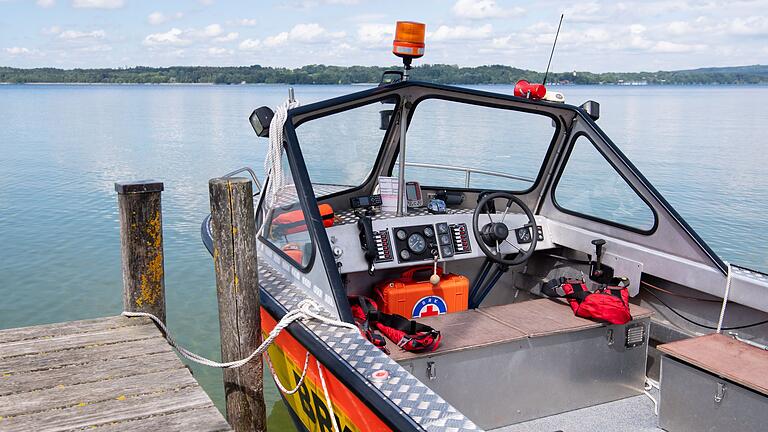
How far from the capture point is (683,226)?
149 inches

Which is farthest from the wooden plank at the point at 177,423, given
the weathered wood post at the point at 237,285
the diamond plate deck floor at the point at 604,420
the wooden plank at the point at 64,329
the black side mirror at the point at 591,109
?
the black side mirror at the point at 591,109

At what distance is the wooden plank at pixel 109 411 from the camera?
2.61 metres

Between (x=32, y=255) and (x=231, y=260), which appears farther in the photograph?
(x=32, y=255)

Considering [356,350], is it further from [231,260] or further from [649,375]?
[649,375]

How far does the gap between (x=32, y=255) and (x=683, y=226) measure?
29.6 feet

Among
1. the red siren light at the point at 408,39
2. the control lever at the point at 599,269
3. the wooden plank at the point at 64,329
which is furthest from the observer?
the control lever at the point at 599,269

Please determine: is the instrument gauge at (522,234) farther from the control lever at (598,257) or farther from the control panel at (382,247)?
the control panel at (382,247)

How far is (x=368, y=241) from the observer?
3959 millimetres

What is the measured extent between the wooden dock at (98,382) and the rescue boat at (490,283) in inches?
23.2

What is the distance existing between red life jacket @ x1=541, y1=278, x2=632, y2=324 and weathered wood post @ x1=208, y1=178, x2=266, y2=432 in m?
1.68

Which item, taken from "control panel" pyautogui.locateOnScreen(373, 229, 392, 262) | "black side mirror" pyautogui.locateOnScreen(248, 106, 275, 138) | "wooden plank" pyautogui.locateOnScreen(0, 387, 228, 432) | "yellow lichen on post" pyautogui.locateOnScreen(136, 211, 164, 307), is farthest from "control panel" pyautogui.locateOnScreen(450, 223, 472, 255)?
"wooden plank" pyautogui.locateOnScreen(0, 387, 228, 432)

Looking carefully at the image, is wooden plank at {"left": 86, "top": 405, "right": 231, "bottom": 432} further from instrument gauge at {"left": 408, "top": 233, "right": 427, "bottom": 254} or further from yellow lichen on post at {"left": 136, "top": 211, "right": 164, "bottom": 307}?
instrument gauge at {"left": 408, "top": 233, "right": 427, "bottom": 254}

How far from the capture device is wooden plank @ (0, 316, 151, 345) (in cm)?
345

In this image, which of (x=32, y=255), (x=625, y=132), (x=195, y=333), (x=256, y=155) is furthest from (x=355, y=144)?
(x=625, y=132)
